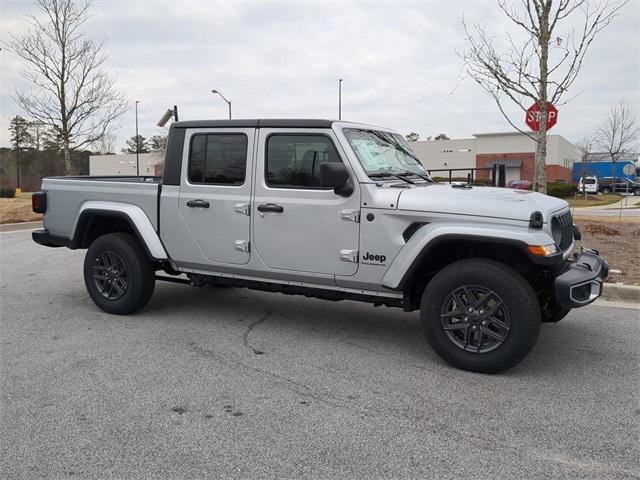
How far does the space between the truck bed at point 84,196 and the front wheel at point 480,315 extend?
9.77ft

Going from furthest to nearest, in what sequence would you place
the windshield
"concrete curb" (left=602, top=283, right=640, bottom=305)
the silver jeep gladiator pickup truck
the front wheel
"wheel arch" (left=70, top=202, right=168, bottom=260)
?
"concrete curb" (left=602, top=283, right=640, bottom=305) < "wheel arch" (left=70, top=202, right=168, bottom=260) < the windshield < the silver jeep gladiator pickup truck < the front wheel

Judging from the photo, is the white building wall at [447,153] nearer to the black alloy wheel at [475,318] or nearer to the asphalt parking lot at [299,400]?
the asphalt parking lot at [299,400]

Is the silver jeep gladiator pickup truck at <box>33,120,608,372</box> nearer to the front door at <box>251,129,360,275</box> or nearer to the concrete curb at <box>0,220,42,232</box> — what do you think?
the front door at <box>251,129,360,275</box>

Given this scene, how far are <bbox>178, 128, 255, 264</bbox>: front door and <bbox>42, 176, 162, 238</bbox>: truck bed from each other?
426mm

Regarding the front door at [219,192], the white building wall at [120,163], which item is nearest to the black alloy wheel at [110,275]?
the front door at [219,192]

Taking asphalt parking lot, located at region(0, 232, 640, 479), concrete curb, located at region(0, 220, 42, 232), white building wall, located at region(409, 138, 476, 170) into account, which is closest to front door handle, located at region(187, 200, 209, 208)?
asphalt parking lot, located at region(0, 232, 640, 479)

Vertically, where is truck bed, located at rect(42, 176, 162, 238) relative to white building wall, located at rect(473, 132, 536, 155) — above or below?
below

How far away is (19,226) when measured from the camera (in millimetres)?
14516

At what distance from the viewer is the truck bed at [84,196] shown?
553cm

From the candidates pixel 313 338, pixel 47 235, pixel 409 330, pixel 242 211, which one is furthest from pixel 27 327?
pixel 409 330

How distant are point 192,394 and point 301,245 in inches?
62.7

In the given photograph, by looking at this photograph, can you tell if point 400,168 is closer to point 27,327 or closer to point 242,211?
point 242,211

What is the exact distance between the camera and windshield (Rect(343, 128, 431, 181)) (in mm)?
4711

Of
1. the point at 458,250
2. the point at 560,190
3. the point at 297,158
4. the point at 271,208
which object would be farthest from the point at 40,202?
the point at 560,190
